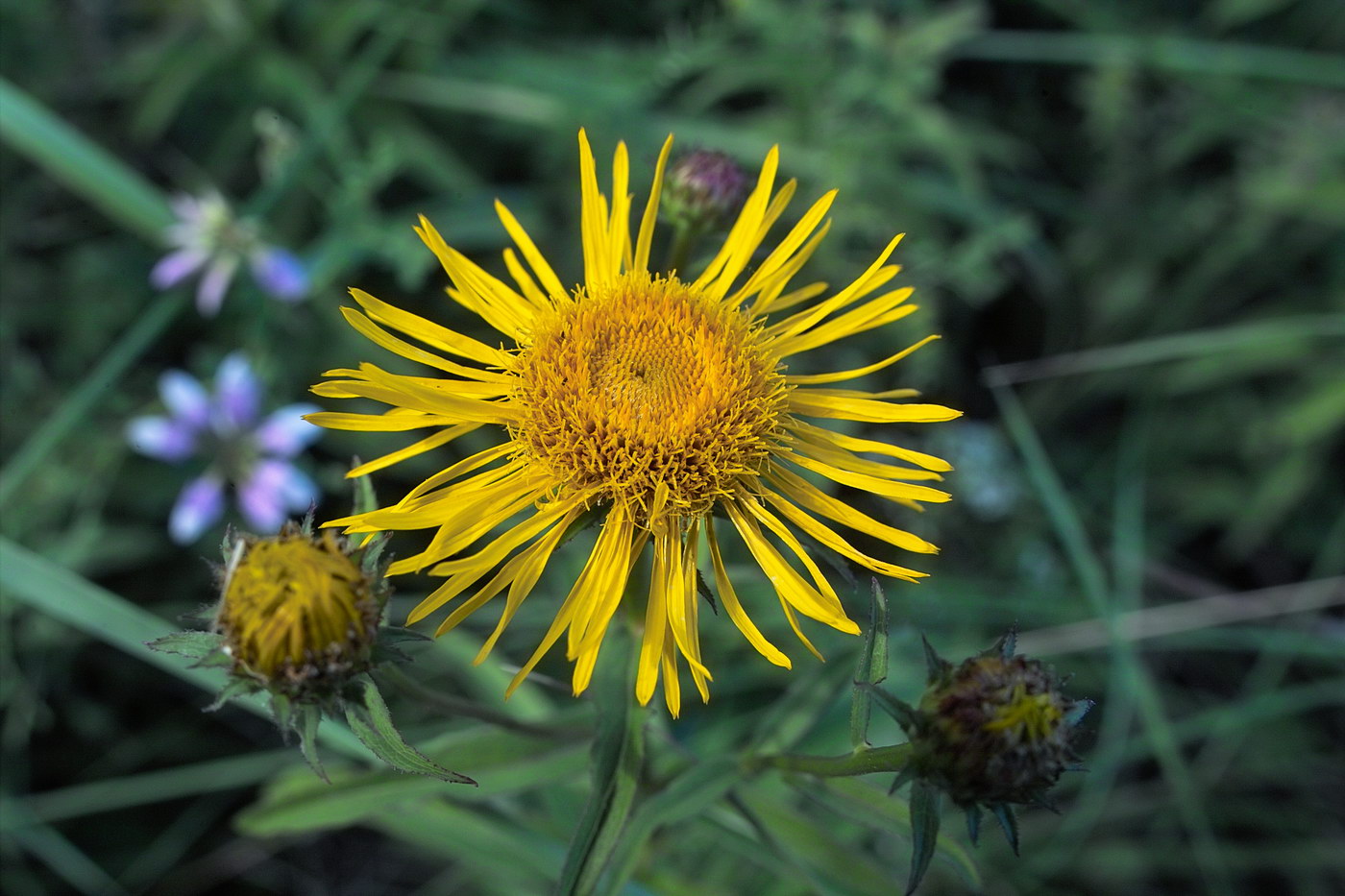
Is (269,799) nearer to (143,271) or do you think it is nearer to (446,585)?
(446,585)

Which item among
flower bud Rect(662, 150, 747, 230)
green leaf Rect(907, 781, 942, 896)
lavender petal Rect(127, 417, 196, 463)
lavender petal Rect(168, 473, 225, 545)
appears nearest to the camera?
green leaf Rect(907, 781, 942, 896)

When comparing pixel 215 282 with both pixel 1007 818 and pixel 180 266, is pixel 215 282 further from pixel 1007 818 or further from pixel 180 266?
pixel 1007 818

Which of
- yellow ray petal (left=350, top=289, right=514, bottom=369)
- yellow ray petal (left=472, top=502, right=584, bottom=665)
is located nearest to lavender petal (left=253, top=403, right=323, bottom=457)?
yellow ray petal (left=350, top=289, right=514, bottom=369)

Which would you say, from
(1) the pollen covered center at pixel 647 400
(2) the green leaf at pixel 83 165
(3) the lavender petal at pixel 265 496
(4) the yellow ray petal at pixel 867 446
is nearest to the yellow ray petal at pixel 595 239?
(1) the pollen covered center at pixel 647 400

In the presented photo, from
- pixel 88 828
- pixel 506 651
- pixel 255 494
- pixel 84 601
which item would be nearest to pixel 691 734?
pixel 506 651

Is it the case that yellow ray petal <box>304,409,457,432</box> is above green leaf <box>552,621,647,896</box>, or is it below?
above

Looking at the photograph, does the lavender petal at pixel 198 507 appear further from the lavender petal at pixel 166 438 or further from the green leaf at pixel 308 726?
the green leaf at pixel 308 726

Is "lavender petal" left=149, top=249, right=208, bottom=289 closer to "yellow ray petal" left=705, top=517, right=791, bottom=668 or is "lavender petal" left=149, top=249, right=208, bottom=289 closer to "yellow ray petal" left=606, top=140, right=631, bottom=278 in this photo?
"yellow ray petal" left=606, top=140, right=631, bottom=278
